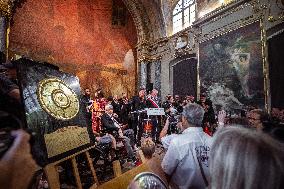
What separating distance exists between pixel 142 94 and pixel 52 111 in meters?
8.37

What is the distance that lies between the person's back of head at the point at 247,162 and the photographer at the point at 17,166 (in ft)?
2.04

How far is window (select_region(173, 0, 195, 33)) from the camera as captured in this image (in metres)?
12.5

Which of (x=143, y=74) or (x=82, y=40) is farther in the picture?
(x=143, y=74)

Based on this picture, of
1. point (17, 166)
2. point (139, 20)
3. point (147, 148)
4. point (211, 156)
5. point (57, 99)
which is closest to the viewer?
point (17, 166)

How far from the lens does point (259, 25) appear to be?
28.4 ft

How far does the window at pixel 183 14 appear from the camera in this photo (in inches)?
492

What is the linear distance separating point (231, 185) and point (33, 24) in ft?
43.6

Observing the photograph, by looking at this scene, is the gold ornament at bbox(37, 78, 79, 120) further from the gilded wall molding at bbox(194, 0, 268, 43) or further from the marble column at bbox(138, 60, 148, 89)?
the marble column at bbox(138, 60, 148, 89)

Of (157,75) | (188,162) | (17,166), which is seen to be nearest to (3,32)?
(157,75)

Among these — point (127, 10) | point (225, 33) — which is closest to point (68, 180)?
point (225, 33)

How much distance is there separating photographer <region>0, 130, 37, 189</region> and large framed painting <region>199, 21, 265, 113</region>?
28.4ft

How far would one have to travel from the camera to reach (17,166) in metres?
0.71

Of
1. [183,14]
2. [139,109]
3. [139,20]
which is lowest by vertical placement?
[139,109]

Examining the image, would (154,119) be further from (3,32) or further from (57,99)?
(57,99)
